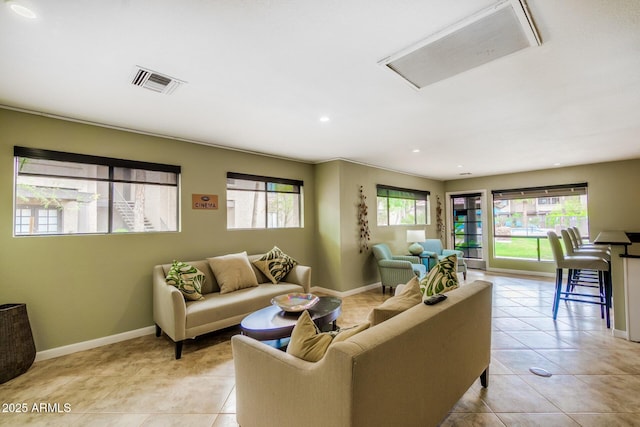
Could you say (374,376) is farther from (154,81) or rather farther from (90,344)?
(90,344)

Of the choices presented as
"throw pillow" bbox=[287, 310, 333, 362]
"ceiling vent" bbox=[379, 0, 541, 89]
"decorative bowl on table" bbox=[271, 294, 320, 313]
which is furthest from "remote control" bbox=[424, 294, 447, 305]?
"ceiling vent" bbox=[379, 0, 541, 89]

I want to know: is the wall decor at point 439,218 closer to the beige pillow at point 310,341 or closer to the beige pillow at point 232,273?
the beige pillow at point 232,273

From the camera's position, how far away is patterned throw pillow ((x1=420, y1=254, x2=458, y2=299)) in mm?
1987

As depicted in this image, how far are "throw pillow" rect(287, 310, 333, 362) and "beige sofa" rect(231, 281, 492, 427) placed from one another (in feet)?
0.14

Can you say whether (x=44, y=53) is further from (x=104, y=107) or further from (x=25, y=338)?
(x=25, y=338)

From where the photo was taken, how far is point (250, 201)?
15.1 feet

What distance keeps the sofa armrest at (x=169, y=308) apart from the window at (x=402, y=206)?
162 inches

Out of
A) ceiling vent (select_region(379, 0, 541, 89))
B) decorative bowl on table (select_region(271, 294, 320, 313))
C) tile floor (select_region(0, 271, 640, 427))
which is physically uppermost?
ceiling vent (select_region(379, 0, 541, 89))

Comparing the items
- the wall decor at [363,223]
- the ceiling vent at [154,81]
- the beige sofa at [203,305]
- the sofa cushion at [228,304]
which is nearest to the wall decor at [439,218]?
the wall decor at [363,223]

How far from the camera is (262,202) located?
4730 millimetres

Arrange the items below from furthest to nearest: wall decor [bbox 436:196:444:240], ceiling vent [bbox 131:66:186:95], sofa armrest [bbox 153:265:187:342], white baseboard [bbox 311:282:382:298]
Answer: wall decor [bbox 436:196:444:240] → white baseboard [bbox 311:282:382:298] → sofa armrest [bbox 153:265:187:342] → ceiling vent [bbox 131:66:186:95]

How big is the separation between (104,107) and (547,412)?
4.48 m

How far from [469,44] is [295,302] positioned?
8.34ft

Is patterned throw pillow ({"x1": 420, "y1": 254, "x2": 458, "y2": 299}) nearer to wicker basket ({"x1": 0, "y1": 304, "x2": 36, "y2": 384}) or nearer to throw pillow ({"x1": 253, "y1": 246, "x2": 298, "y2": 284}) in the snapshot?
throw pillow ({"x1": 253, "y1": 246, "x2": 298, "y2": 284})
